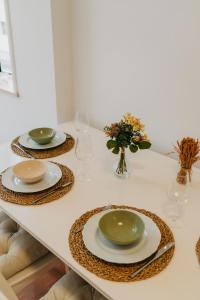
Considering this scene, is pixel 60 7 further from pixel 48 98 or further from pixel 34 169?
pixel 34 169

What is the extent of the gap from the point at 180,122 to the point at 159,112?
13cm

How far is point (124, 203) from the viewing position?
108cm

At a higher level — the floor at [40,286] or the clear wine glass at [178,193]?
the clear wine glass at [178,193]

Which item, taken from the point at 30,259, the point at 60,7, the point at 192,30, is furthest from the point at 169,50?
the point at 30,259

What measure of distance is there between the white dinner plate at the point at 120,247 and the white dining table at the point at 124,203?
0.20 feet

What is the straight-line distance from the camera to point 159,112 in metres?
1.50

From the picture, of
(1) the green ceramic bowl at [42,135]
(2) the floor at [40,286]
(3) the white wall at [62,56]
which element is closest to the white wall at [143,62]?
(3) the white wall at [62,56]

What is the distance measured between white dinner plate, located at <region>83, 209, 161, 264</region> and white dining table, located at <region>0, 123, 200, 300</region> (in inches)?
2.4

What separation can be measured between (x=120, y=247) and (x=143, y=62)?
97 centimetres

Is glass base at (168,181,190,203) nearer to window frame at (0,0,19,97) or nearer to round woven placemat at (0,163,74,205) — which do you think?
round woven placemat at (0,163,74,205)

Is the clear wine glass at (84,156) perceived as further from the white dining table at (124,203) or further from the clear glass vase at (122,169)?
the clear glass vase at (122,169)

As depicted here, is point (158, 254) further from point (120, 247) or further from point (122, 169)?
point (122, 169)

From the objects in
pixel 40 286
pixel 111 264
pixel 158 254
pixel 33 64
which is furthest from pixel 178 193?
pixel 33 64

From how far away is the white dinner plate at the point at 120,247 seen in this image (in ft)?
2.71
